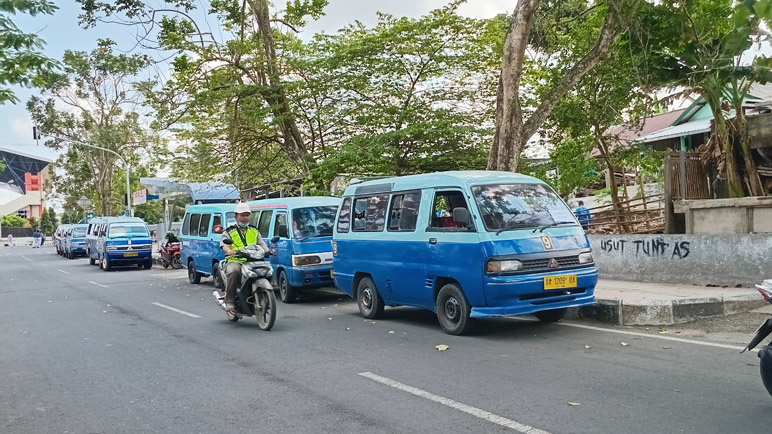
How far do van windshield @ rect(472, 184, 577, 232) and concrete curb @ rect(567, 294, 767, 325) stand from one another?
144 cm

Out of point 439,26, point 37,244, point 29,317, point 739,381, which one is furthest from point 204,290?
point 37,244

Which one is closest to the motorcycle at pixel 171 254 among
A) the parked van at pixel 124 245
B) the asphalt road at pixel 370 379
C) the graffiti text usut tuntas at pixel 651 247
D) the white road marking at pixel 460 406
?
the parked van at pixel 124 245

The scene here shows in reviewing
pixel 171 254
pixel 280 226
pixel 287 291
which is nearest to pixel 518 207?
pixel 287 291

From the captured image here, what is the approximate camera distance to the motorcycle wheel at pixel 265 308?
31.5 ft

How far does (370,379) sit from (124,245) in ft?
70.3

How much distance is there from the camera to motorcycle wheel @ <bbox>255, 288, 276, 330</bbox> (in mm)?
9594

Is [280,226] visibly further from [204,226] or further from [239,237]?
[204,226]

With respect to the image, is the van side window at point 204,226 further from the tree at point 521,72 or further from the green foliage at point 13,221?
the green foliage at point 13,221

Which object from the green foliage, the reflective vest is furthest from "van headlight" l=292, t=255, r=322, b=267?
the green foliage

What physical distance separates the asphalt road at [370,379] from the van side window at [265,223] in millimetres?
3297

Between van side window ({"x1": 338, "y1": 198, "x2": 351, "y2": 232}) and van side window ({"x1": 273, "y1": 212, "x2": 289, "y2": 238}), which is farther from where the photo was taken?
van side window ({"x1": 273, "y1": 212, "x2": 289, "y2": 238})

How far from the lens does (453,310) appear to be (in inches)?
345

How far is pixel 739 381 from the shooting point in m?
5.82

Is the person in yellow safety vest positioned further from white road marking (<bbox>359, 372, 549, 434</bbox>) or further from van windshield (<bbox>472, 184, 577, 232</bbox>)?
white road marking (<bbox>359, 372, 549, 434</bbox>)
